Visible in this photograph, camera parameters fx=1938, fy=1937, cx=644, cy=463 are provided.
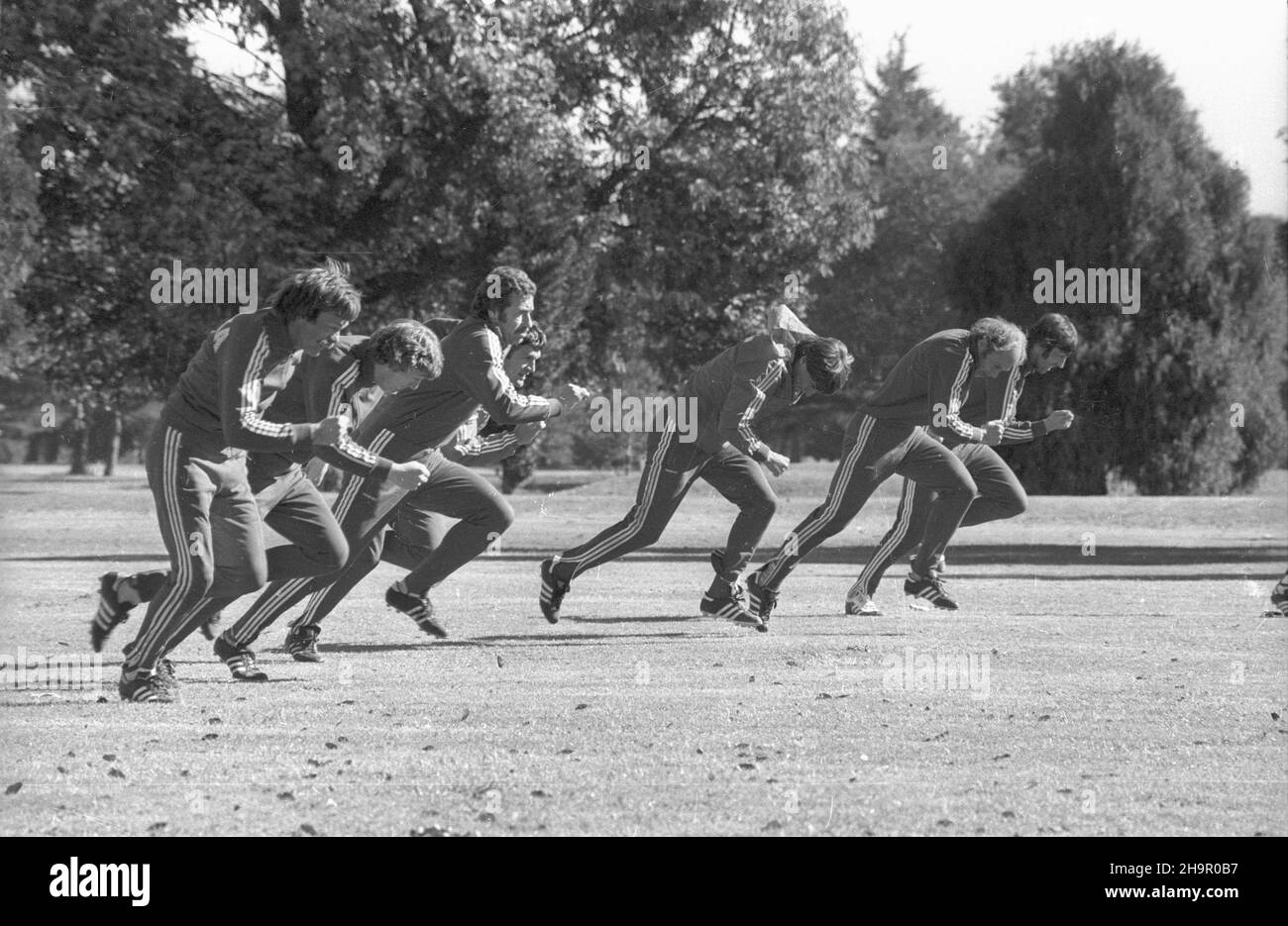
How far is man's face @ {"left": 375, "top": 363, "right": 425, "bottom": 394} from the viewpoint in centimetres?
883

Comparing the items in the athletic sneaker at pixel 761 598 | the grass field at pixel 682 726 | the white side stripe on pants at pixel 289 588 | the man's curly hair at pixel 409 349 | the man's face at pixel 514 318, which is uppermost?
the man's face at pixel 514 318

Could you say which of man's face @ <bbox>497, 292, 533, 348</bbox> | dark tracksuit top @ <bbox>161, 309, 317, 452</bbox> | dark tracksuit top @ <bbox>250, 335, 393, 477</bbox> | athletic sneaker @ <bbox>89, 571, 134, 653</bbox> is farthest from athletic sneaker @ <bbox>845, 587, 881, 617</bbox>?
dark tracksuit top @ <bbox>161, 309, 317, 452</bbox>

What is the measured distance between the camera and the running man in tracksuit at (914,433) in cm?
1177

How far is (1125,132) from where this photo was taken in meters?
40.8

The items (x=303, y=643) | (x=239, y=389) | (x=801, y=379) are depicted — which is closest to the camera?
(x=239, y=389)

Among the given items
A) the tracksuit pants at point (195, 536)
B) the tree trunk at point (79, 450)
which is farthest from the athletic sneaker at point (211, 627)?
the tree trunk at point (79, 450)

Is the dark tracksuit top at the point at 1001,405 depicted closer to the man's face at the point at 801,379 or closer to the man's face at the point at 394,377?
the man's face at the point at 801,379


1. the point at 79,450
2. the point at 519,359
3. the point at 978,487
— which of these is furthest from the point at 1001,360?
the point at 79,450

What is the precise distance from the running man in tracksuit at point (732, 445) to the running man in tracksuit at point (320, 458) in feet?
9.11

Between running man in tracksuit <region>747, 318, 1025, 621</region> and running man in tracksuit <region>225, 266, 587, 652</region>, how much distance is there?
230 cm

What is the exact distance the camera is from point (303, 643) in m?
9.94

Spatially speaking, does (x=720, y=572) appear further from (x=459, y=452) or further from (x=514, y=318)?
(x=514, y=318)

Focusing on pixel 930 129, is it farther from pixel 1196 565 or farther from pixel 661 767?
pixel 661 767

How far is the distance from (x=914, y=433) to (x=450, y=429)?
11.1 ft
